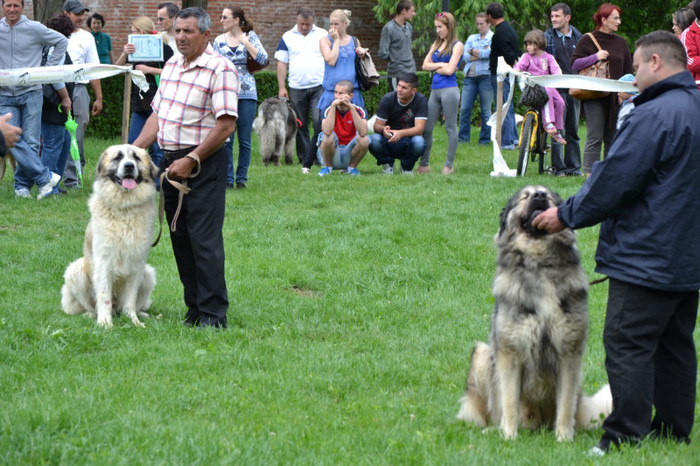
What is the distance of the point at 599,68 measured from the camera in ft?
36.7

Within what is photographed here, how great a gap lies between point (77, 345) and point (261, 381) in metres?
1.52

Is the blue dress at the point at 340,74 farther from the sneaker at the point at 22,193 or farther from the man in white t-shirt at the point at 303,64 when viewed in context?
the sneaker at the point at 22,193

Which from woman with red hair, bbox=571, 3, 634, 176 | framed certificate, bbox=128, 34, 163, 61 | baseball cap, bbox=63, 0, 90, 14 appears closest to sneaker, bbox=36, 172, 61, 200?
framed certificate, bbox=128, 34, 163, 61

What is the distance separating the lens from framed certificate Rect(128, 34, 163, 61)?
34.8 feet

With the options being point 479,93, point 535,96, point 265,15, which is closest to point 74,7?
point 535,96

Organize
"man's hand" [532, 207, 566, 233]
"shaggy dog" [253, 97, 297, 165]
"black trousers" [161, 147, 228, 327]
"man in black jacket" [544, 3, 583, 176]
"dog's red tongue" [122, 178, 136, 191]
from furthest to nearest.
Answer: "shaggy dog" [253, 97, 297, 165] → "man in black jacket" [544, 3, 583, 176] → "dog's red tongue" [122, 178, 136, 191] → "black trousers" [161, 147, 228, 327] → "man's hand" [532, 207, 566, 233]

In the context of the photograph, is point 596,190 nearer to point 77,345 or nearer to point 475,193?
point 77,345

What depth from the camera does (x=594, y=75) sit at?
36.7 ft

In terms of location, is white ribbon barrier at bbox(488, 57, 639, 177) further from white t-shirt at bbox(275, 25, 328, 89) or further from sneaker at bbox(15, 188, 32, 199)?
sneaker at bbox(15, 188, 32, 199)

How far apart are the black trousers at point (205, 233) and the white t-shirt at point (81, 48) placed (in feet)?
21.2

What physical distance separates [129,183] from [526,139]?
24.2 ft

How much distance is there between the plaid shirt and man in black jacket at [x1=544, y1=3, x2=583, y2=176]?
7.53 m

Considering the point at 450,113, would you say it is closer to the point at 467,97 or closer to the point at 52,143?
the point at 467,97

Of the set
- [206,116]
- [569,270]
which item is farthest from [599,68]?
[569,270]
